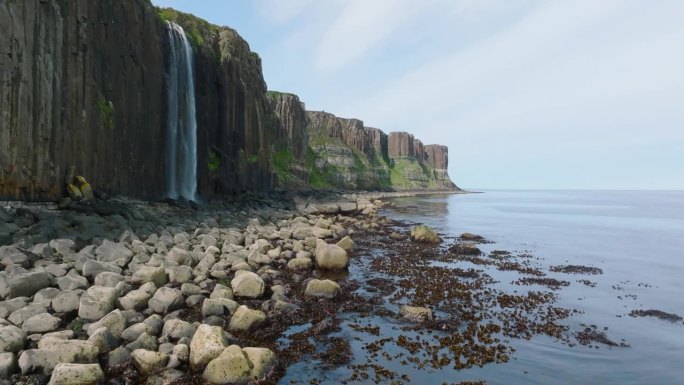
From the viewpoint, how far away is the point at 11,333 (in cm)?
912

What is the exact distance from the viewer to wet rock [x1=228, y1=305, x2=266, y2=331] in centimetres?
1163

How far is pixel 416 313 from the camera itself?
45.3ft

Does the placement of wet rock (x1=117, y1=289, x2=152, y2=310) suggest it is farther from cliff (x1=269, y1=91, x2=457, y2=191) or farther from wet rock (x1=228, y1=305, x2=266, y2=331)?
cliff (x1=269, y1=91, x2=457, y2=191)

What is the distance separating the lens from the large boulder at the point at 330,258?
2023 centimetres

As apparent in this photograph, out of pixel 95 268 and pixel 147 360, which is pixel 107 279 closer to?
pixel 95 268

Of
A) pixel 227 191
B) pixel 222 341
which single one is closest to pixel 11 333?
pixel 222 341

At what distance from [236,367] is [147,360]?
6.54 feet

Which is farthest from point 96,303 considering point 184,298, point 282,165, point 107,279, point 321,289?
point 282,165

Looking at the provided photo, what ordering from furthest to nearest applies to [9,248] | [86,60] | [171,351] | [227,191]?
[227,191], [86,60], [9,248], [171,351]

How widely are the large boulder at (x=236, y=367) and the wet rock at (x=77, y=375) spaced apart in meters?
2.08

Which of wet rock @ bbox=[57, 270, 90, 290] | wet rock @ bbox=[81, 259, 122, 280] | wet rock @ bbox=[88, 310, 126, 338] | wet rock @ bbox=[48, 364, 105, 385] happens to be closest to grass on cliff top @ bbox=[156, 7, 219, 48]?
wet rock @ bbox=[81, 259, 122, 280]

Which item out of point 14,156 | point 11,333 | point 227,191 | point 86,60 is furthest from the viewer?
point 227,191

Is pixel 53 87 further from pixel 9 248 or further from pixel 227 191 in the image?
pixel 227 191

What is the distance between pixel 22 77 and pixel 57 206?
20.7 ft
